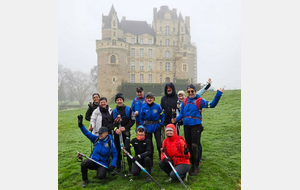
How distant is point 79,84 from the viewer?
156 feet

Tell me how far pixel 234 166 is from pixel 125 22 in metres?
40.4

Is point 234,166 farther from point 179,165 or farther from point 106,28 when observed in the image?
point 106,28

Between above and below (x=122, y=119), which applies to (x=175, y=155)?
below

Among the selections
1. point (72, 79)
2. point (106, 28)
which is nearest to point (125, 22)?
point (106, 28)

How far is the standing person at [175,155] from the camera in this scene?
4359 millimetres

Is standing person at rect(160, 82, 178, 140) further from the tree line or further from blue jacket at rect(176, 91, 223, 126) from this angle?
the tree line

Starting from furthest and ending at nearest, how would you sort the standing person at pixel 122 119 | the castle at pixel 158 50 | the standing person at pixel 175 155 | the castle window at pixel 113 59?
the castle at pixel 158 50
the castle window at pixel 113 59
the standing person at pixel 122 119
the standing person at pixel 175 155

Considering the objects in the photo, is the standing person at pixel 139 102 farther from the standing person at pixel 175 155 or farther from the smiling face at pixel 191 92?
the smiling face at pixel 191 92

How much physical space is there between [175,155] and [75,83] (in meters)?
45.8

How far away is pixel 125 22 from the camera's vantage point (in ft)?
135

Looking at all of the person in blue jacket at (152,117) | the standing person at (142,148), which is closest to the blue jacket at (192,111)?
the person in blue jacket at (152,117)

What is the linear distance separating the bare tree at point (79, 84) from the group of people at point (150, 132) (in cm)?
4186

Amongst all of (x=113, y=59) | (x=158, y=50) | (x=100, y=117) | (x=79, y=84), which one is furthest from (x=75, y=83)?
(x=100, y=117)

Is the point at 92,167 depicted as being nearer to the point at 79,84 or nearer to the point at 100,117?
the point at 100,117
